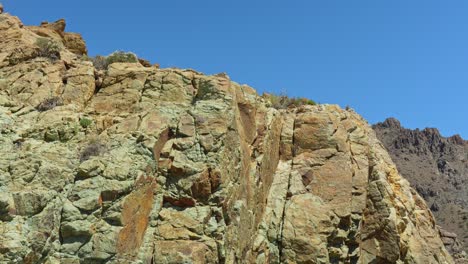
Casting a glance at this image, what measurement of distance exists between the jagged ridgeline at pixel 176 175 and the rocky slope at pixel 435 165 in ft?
231

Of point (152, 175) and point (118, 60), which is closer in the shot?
point (152, 175)

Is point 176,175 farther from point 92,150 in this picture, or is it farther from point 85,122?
Answer: point 85,122

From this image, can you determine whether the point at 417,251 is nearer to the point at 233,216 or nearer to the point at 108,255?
the point at 233,216

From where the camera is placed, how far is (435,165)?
391 feet

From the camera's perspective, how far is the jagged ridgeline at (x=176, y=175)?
13.1 m

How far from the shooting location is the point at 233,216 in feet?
50.1

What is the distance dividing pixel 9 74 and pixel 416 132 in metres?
125

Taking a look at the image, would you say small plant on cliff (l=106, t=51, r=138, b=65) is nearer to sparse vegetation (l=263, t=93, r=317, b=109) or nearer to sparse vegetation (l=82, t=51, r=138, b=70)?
sparse vegetation (l=82, t=51, r=138, b=70)

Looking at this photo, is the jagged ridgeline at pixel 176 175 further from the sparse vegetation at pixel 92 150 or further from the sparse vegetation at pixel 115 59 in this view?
the sparse vegetation at pixel 115 59

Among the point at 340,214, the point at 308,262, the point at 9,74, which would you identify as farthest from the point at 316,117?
the point at 9,74

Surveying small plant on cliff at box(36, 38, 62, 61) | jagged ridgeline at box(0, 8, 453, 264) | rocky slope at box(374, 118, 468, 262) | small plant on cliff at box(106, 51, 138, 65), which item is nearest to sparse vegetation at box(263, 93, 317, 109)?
jagged ridgeline at box(0, 8, 453, 264)

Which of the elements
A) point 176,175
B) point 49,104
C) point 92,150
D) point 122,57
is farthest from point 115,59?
point 176,175

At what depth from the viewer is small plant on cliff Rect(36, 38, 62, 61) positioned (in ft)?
63.0

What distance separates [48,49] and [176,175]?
8.87 m
